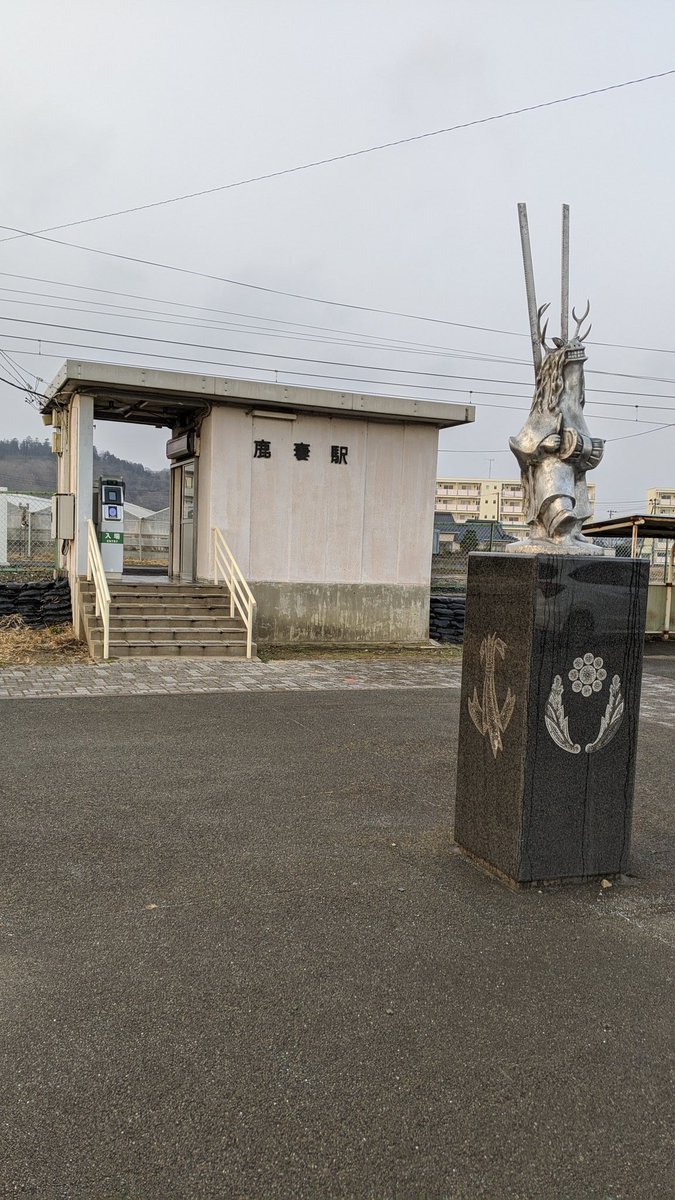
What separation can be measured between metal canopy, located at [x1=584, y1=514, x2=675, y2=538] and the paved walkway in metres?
3.83

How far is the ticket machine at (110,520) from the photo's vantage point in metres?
15.2

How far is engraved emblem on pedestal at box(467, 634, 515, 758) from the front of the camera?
4.38 meters

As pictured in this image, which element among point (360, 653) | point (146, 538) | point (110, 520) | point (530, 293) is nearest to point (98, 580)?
point (110, 520)

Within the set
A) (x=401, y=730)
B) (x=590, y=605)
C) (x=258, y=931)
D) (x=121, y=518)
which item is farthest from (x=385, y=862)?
(x=121, y=518)

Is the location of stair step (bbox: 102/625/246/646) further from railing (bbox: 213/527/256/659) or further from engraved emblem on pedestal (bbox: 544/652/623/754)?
engraved emblem on pedestal (bbox: 544/652/623/754)

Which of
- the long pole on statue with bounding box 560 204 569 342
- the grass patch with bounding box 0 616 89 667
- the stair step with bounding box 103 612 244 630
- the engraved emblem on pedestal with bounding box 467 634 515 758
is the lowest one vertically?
the grass patch with bounding box 0 616 89 667

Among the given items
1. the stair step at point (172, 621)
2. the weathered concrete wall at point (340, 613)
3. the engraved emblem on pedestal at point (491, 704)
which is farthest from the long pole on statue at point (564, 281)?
the weathered concrete wall at point (340, 613)

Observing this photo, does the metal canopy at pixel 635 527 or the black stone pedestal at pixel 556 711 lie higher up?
the metal canopy at pixel 635 527

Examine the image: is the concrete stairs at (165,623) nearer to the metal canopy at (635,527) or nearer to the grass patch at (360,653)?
the grass patch at (360,653)

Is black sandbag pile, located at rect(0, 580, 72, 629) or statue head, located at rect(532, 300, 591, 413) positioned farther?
black sandbag pile, located at rect(0, 580, 72, 629)

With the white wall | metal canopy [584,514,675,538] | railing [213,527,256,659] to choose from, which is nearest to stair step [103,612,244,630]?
railing [213,527,256,659]

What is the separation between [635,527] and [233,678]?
9.19 meters

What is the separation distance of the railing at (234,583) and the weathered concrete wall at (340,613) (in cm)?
68

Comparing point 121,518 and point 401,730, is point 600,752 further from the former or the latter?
point 121,518
